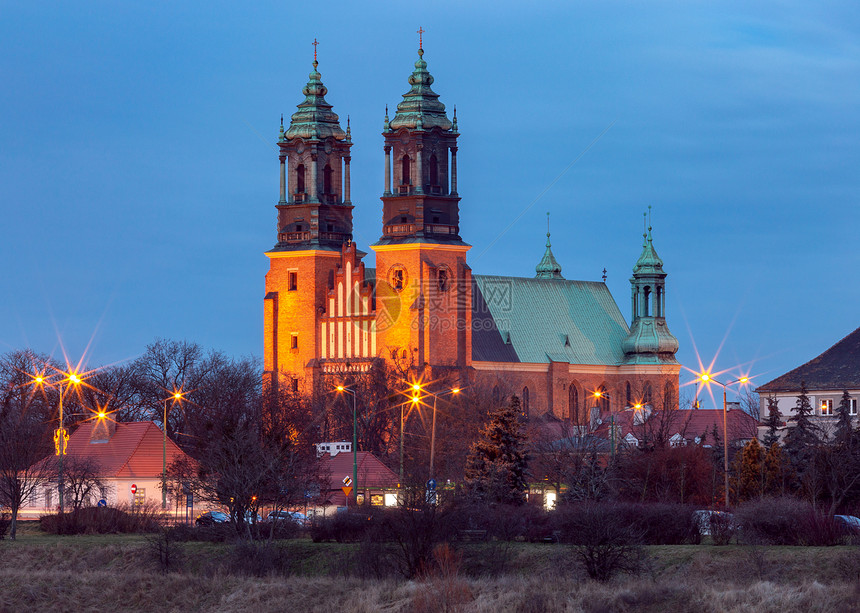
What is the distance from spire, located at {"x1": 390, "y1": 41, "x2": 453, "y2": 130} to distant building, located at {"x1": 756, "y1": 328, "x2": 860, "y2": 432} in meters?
38.8

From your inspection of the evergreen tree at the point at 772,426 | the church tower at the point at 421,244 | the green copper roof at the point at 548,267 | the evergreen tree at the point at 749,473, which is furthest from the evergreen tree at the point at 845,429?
the green copper roof at the point at 548,267

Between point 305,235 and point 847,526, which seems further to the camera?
point 305,235

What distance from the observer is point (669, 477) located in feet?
227

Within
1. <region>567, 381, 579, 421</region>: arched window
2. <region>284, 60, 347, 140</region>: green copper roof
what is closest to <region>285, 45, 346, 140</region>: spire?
<region>284, 60, 347, 140</region>: green copper roof

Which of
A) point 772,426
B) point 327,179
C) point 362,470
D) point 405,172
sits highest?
point 327,179

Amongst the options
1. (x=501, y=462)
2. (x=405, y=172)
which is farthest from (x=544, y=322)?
(x=501, y=462)

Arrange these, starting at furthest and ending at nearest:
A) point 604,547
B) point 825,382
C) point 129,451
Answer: point 825,382 < point 129,451 < point 604,547

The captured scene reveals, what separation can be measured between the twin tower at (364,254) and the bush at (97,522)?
171 feet

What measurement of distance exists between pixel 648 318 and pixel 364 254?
26.6m

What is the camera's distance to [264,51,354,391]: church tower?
120188mm

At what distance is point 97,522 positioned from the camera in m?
62.1

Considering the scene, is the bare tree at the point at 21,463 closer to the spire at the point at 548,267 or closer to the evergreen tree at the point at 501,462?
the evergreen tree at the point at 501,462

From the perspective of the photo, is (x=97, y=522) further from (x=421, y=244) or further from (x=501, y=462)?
(x=421, y=244)

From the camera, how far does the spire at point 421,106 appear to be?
11610cm
